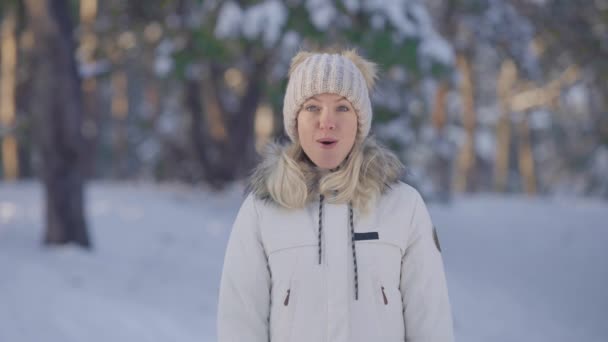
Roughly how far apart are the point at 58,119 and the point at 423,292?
6629 mm

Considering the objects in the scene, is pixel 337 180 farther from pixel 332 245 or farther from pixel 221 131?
pixel 221 131

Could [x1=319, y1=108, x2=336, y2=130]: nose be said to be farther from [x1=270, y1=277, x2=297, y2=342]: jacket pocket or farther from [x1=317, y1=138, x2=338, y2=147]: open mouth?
[x1=270, y1=277, x2=297, y2=342]: jacket pocket

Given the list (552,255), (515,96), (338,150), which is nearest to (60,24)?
(338,150)

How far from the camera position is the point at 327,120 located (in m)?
2.38

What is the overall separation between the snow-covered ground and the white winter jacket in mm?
3621

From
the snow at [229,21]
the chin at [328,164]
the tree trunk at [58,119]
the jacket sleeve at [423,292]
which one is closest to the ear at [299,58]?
the chin at [328,164]

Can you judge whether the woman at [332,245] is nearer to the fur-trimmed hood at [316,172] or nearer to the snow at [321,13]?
the fur-trimmed hood at [316,172]

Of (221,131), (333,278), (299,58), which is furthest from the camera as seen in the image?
(221,131)

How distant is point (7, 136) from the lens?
1434cm

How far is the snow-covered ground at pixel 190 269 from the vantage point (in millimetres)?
6172

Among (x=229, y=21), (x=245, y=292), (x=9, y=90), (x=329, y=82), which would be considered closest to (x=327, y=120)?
(x=329, y=82)

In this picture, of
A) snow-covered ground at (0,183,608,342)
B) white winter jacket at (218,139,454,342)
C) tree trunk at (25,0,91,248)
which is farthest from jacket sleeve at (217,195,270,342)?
tree trunk at (25,0,91,248)

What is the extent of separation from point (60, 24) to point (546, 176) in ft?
93.6

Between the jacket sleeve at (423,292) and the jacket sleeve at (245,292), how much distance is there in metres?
0.49
